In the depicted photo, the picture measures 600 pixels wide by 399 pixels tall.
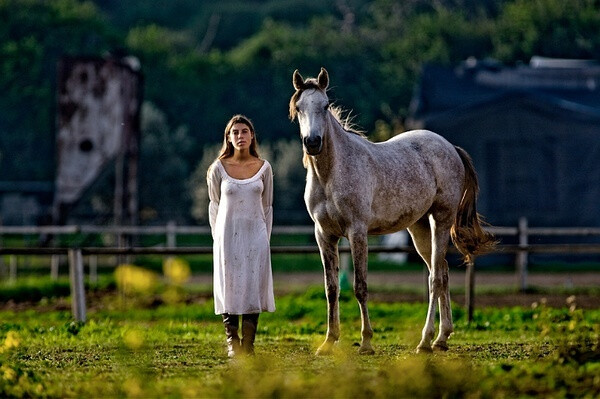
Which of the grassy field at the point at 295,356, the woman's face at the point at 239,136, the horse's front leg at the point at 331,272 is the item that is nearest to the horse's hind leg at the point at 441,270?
the grassy field at the point at 295,356

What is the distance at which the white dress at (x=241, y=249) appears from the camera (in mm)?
9125

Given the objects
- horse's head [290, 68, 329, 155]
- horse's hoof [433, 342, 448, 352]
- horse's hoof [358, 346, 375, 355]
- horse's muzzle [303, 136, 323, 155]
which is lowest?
horse's hoof [433, 342, 448, 352]

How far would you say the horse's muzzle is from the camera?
360 inches

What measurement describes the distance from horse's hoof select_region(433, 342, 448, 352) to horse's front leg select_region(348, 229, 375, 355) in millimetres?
704

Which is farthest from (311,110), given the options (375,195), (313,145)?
(375,195)

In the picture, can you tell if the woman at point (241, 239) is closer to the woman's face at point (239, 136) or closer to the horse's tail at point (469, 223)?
the woman's face at point (239, 136)

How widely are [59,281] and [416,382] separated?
13.9 metres

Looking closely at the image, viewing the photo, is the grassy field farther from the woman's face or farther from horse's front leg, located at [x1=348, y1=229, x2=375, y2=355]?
the woman's face

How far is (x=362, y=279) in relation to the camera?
385 inches

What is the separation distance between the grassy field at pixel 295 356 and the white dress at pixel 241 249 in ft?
1.42

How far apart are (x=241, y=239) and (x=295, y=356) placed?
102cm

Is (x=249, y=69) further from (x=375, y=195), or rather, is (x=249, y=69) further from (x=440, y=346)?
(x=440, y=346)

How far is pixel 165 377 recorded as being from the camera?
7801 mm

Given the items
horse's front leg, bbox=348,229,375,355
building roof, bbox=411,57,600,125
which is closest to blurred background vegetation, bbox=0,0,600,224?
building roof, bbox=411,57,600,125
